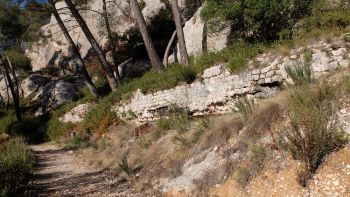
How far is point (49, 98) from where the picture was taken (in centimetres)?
2344

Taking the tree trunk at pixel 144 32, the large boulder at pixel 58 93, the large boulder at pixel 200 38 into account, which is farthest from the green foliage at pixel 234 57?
the large boulder at pixel 58 93

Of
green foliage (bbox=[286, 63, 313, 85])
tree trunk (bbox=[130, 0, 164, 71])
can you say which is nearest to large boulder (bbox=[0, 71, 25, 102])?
tree trunk (bbox=[130, 0, 164, 71])

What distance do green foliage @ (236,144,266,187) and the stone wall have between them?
100 inches

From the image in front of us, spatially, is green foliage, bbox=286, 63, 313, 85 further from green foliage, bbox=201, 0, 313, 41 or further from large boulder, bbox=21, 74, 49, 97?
large boulder, bbox=21, 74, 49, 97

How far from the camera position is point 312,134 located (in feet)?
15.1

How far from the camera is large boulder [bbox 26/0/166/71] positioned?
65.0ft

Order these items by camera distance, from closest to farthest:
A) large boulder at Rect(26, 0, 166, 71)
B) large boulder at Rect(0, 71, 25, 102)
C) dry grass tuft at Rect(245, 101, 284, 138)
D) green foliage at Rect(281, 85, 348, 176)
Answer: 1. green foliage at Rect(281, 85, 348, 176)
2. dry grass tuft at Rect(245, 101, 284, 138)
3. large boulder at Rect(26, 0, 166, 71)
4. large boulder at Rect(0, 71, 25, 102)

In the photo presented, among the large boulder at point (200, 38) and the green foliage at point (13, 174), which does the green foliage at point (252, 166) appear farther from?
the large boulder at point (200, 38)

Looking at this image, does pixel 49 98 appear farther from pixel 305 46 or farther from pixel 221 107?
pixel 305 46

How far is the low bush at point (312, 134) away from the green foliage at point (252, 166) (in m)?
0.36

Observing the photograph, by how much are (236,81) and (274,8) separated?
2322 mm

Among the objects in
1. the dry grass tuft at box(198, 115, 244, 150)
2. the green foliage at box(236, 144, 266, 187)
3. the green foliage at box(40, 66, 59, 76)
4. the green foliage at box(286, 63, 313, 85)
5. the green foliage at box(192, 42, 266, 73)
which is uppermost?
the green foliage at box(40, 66, 59, 76)

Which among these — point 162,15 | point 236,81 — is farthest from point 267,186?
point 162,15

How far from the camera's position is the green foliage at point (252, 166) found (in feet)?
16.6
